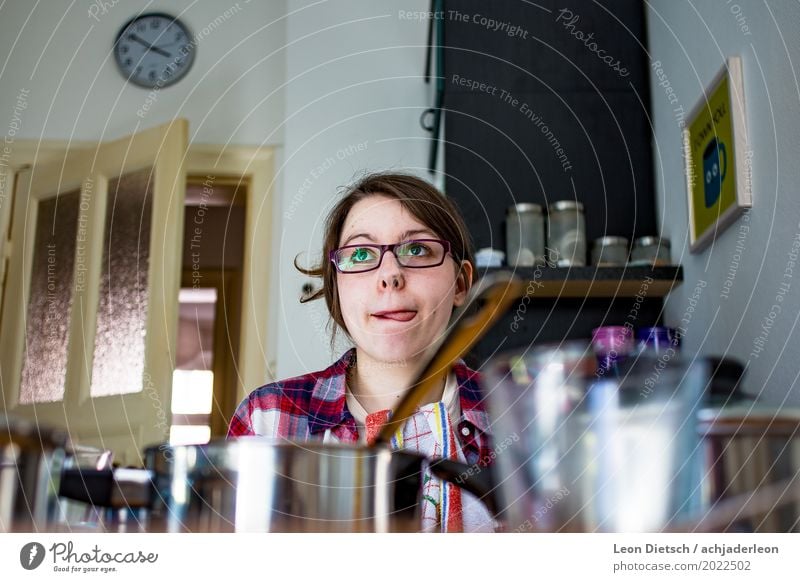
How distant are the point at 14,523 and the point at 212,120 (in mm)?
1376

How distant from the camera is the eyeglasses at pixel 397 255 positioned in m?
0.56

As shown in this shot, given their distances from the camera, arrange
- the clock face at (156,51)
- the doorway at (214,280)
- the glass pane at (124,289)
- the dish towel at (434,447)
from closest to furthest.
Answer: the dish towel at (434,447) < the glass pane at (124,289) < the clock face at (156,51) < the doorway at (214,280)

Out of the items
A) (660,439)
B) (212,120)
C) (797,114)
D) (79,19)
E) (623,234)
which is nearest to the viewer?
(660,439)

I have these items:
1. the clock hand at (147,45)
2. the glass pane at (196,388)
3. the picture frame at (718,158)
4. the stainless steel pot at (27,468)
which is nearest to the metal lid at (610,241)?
the picture frame at (718,158)

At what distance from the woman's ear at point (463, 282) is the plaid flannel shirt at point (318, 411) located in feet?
0.23

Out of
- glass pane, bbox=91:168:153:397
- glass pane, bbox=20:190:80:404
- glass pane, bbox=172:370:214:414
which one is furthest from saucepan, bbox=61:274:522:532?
glass pane, bbox=172:370:214:414

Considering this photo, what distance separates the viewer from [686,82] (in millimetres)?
834

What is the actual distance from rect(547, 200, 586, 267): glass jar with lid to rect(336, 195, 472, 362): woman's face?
34 cm

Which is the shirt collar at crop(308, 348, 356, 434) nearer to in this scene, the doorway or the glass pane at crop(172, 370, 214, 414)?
the doorway

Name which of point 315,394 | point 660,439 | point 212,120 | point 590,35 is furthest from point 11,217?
point 660,439

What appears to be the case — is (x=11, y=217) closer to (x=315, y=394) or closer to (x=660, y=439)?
(x=315, y=394)

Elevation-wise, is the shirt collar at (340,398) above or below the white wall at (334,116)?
below

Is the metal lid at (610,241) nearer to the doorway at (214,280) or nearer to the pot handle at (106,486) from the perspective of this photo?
the doorway at (214,280)

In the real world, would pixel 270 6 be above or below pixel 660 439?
above
